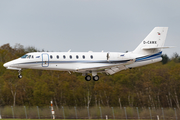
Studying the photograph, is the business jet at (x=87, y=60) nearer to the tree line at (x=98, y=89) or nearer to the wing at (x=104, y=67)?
the wing at (x=104, y=67)

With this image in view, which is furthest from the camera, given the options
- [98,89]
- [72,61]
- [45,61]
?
[98,89]

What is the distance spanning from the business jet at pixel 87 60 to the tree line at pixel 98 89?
29.1 m

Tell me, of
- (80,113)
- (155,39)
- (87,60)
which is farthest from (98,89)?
(87,60)

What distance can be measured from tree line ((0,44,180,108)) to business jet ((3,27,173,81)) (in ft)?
95.4

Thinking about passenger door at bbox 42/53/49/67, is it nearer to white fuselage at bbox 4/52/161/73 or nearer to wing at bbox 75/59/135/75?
white fuselage at bbox 4/52/161/73

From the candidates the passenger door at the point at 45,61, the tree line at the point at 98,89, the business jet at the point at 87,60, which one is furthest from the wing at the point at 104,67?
the tree line at the point at 98,89

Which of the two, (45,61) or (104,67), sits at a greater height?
(45,61)

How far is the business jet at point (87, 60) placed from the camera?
36.1 metres

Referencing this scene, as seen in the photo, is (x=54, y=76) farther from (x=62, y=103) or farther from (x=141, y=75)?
(x=141, y=75)

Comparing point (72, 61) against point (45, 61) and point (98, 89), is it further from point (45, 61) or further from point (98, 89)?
point (98, 89)

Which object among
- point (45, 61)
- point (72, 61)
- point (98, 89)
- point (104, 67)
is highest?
point (45, 61)

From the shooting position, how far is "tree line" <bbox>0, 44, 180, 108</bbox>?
65.8 meters

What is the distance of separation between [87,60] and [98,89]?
3167cm

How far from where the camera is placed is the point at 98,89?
68.1m
